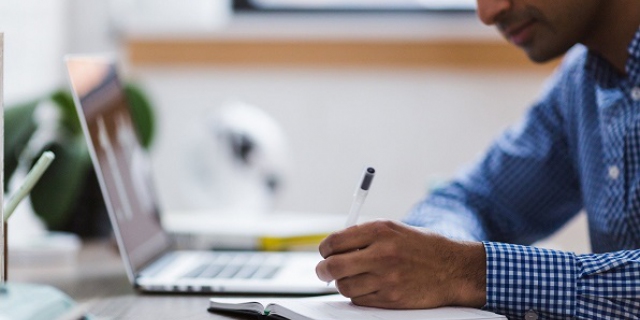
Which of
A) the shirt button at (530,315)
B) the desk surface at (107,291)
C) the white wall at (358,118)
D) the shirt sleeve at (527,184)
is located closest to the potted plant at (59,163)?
the desk surface at (107,291)

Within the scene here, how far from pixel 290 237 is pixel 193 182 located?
2.21ft

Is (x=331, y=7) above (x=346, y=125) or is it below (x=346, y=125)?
above

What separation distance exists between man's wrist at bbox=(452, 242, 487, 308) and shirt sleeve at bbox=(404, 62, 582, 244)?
1.77 ft

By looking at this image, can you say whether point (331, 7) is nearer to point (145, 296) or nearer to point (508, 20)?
point (508, 20)

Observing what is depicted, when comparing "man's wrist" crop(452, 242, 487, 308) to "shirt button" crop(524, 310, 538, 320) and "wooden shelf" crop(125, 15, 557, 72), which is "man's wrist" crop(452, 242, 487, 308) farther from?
"wooden shelf" crop(125, 15, 557, 72)

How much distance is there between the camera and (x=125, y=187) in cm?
129

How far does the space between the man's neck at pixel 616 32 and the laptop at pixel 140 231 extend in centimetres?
55

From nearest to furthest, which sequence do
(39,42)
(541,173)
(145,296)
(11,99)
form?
(145,296) < (541,173) < (11,99) < (39,42)

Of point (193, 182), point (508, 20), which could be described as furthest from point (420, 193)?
point (508, 20)

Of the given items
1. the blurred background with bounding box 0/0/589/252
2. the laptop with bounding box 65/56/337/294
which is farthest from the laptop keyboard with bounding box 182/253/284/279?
the blurred background with bounding box 0/0/589/252

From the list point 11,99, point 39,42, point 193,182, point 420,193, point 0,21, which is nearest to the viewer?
point 0,21

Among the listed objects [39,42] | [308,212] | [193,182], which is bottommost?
[308,212]

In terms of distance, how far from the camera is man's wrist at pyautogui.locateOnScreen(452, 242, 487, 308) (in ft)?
3.15

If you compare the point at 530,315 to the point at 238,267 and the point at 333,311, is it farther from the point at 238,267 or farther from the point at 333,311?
the point at 238,267
